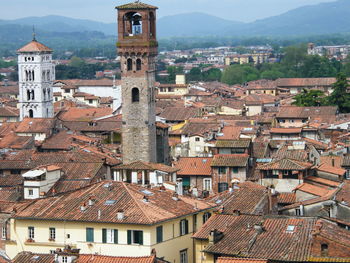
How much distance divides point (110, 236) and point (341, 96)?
245ft

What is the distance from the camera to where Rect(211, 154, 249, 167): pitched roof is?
61.5 meters

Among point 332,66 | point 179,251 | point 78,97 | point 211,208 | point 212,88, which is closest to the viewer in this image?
point 179,251

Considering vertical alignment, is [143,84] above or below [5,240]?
above

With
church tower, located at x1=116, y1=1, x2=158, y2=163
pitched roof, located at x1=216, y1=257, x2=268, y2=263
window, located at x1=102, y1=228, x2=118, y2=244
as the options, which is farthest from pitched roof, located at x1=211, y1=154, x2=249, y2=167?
pitched roof, located at x1=216, y1=257, x2=268, y2=263

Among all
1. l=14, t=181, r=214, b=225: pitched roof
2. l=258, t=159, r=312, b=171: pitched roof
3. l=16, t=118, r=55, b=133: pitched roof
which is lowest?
l=16, t=118, r=55, b=133: pitched roof

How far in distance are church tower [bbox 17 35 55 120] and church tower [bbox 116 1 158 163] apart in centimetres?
4649

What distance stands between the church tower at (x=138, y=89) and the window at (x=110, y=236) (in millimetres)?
26444

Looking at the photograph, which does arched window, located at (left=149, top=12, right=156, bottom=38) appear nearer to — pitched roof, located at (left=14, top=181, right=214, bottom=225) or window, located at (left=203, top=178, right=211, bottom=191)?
window, located at (left=203, top=178, right=211, bottom=191)

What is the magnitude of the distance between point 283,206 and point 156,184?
22.1 ft

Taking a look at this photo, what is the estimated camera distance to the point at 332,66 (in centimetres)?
19825

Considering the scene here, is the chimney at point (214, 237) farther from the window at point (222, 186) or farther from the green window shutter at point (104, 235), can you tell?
the window at point (222, 186)

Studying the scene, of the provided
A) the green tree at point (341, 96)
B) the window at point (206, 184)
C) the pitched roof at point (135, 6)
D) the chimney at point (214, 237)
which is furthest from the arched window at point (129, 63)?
the green tree at point (341, 96)

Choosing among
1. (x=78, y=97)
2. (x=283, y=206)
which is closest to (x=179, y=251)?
(x=283, y=206)

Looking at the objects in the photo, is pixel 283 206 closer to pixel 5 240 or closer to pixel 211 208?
pixel 211 208
